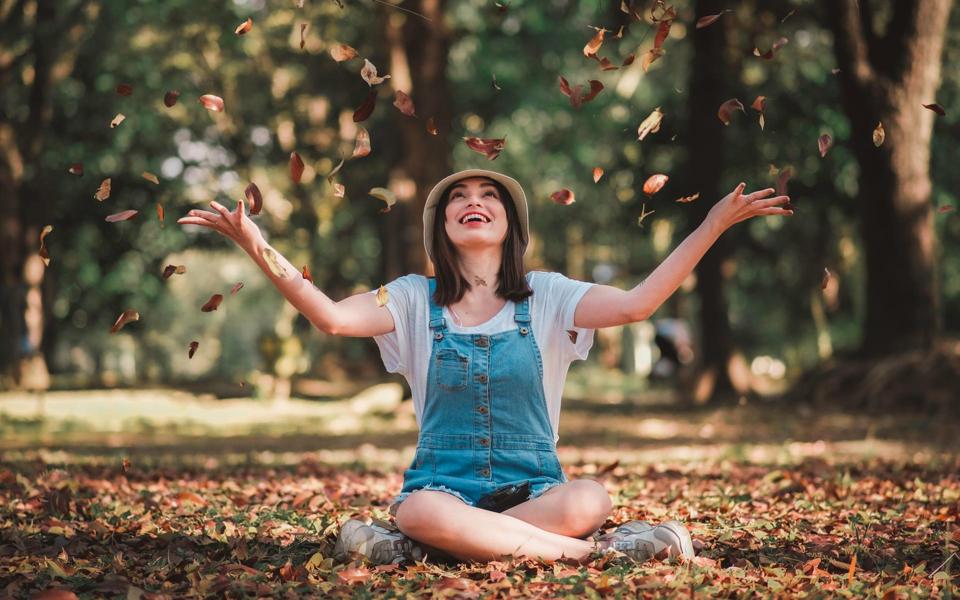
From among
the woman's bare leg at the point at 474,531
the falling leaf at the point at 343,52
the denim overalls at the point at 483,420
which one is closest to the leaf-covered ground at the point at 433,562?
the woman's bare leg at the point at 474,531

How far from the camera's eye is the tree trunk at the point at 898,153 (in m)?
12.9

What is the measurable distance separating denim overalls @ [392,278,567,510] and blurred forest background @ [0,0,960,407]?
576cm

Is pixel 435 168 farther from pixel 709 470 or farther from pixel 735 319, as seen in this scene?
pixel 735 319

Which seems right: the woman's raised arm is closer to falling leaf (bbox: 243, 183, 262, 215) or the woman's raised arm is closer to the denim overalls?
falling leaf (bbox: 243, 183, 262, 215)

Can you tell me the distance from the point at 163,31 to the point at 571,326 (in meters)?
20.2

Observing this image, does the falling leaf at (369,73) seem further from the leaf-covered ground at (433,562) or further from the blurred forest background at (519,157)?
the blurred forest background at (519,157)

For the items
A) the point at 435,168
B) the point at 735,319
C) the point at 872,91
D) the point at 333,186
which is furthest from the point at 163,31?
the point at 735,319

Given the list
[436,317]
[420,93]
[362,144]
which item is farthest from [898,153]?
[362,144]

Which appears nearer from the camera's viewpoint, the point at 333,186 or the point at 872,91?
the point at 333,186

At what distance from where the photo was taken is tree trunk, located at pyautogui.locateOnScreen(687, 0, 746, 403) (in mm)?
16062

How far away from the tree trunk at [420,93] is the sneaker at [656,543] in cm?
1015

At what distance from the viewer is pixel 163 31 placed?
22484mm

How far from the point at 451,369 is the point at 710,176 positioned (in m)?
12.7

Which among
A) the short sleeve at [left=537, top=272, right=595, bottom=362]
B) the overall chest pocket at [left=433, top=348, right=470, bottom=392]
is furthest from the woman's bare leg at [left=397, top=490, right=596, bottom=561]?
the short sleeve at [left=537, top=272, right=595, bottom=362]
